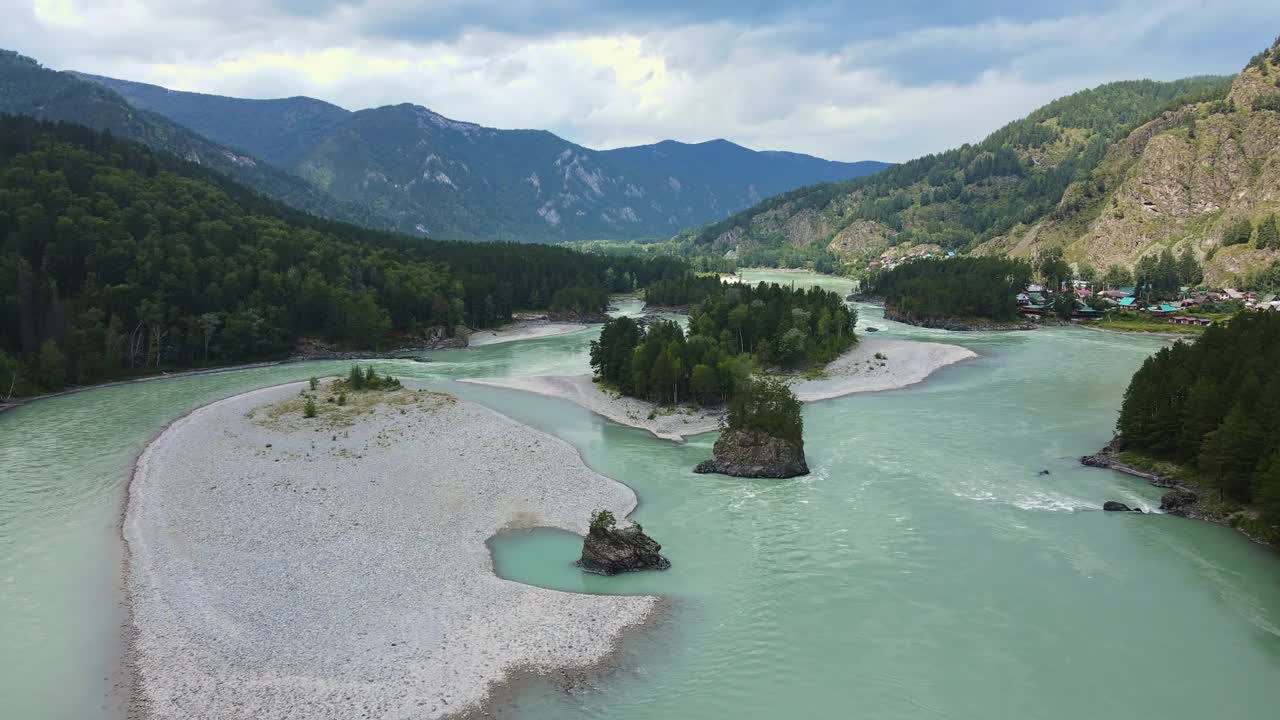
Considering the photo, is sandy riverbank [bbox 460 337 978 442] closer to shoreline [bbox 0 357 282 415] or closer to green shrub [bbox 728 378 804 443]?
green shrub [bbox 728 378 804 443]

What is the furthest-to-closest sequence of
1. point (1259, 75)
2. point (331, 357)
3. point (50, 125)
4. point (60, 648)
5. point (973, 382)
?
1. point (1259, 75)
2. point (50, 125)
3. point (331, 357)
4. point (973, 382)
5. point (60, 648)


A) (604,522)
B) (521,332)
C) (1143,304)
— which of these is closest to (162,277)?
(521,332)

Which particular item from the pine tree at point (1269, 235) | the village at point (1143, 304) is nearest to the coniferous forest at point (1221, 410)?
the village at point (1143, 304)

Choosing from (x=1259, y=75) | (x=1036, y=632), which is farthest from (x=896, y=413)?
(x=1259, y=75)

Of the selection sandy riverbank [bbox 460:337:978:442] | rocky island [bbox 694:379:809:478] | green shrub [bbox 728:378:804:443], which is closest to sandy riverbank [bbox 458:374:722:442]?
sandy riverbank [bbox 460:337:978:442]

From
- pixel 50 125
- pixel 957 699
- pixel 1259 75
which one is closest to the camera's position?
pixel 957 699

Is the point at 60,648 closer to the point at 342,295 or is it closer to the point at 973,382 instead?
the point at 973,382

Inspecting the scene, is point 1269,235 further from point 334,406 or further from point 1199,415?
point 334,406

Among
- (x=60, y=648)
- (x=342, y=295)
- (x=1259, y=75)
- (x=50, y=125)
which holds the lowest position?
(x=60, y=648)
